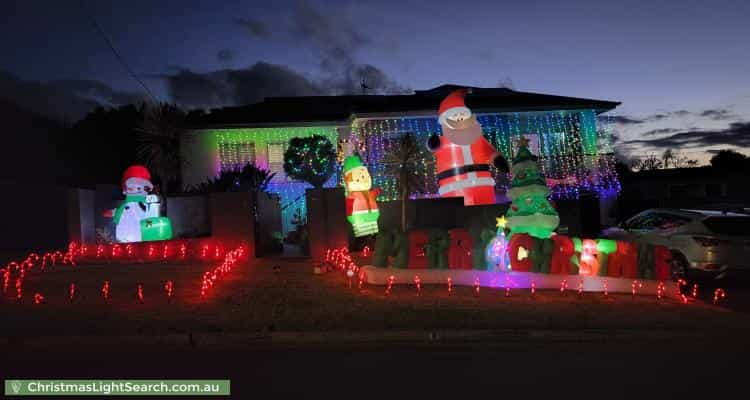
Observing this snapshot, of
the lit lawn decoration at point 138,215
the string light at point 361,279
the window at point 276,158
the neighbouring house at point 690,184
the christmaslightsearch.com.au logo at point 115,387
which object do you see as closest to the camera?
the christmaslightsearch.com.au logo at point 115,387

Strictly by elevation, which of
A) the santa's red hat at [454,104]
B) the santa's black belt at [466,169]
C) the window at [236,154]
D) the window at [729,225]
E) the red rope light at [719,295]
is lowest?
the red rope light at [719,295]

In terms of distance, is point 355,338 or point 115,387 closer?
point 115,387

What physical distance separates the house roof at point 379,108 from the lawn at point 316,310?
11983 mm

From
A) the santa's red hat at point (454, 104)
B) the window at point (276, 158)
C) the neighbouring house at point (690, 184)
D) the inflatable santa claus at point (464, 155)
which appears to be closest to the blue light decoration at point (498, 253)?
the inflatable santa claus at point (464, 155)

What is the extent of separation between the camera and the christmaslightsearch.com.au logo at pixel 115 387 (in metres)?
5.44

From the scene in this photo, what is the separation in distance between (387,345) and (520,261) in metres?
4.34

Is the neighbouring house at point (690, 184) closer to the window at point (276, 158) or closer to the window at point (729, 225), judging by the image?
the window at point (729, 225)

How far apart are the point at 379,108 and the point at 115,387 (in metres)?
18.0

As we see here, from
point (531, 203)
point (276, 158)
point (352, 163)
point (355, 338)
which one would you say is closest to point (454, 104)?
point (531, 203)

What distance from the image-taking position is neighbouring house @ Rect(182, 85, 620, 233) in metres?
22.4

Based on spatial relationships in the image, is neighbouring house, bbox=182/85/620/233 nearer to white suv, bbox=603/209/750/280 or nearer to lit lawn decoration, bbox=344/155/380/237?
lit lawn decoration, bbox=344/155/380/237

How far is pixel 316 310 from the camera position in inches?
344

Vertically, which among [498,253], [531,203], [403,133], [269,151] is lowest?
[498,253]

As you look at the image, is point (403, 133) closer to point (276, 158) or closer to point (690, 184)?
point (276, 158)
